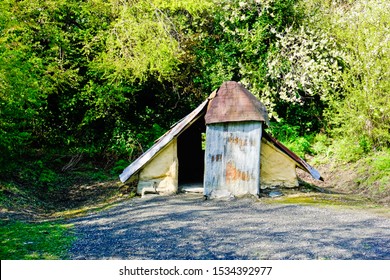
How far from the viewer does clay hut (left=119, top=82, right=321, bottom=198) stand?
12.5 m

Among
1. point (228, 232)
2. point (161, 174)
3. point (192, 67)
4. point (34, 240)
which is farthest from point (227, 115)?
point (192, 67)

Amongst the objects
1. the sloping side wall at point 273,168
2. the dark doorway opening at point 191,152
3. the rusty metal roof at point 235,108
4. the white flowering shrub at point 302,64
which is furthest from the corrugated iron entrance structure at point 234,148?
the white flowering shrub at point 302,64

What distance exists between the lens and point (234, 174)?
12508mm

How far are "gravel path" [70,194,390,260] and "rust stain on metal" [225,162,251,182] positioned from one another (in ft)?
2.89

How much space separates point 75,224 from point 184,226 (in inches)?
90.7

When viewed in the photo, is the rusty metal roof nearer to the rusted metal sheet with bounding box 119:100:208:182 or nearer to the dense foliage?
the rusted metal sheet with bounding box 119:100:208:182

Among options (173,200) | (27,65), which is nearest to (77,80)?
(27,65)

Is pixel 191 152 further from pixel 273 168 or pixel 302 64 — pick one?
pixel 302 64

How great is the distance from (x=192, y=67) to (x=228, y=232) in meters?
12.3

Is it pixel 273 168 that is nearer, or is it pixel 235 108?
pixel 235 108

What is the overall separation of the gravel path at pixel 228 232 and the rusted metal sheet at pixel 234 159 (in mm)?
826

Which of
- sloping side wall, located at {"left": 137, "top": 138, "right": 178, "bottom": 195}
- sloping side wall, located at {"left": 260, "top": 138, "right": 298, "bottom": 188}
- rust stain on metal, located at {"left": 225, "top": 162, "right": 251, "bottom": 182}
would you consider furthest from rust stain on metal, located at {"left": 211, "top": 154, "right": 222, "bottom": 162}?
sloping side wall, located at {"left": 260, "top": 138, "right": 298, "bottom": 188}

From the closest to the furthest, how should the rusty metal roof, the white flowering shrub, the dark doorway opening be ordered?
the rusty metal roof → the dark doorway opening → the white flowering shrub

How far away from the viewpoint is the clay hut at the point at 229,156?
490 inches
